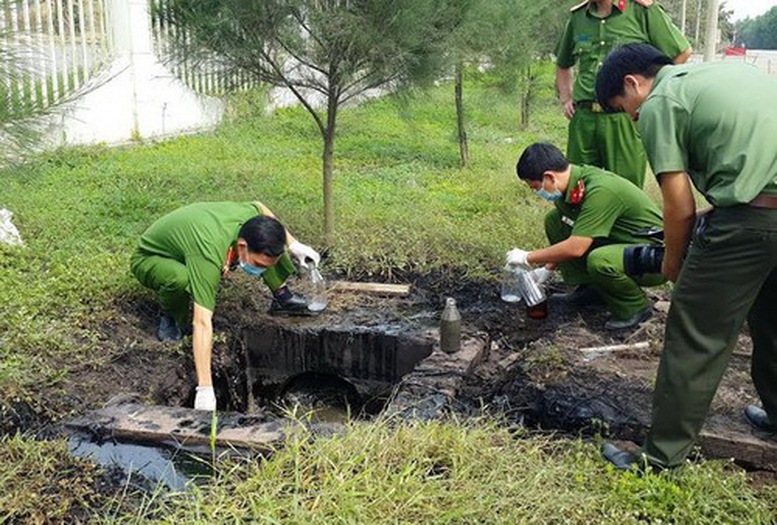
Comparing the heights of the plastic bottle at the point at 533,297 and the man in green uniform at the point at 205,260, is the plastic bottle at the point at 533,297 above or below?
below

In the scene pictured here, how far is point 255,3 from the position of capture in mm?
5359

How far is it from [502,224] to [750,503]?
3.91 meters

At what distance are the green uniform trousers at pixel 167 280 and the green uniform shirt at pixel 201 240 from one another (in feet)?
0.15

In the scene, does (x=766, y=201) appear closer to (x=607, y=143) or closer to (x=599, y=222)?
(x=599, y=222)

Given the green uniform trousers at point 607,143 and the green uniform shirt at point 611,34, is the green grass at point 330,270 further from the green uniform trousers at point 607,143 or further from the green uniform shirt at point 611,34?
the green uniform shirt at point 611,34

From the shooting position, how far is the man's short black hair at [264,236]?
374cm

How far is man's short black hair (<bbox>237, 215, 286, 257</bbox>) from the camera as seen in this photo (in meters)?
3.74

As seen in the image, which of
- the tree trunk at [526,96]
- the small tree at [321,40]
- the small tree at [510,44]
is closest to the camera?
the small tree at [321,40]

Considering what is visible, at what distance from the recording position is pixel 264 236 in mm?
3736

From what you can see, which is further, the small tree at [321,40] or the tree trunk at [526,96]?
the tree trunk at [526,96]

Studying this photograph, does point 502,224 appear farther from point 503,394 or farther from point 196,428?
point 196,428

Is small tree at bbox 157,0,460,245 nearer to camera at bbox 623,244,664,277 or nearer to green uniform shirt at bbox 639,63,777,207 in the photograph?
camera at bbox 623,244,664,277

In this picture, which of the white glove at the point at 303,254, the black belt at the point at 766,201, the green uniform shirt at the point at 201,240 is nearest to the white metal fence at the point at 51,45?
the green uniform shirt at the point at 201,240

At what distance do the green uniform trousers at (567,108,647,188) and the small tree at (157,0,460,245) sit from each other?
4.57ft
